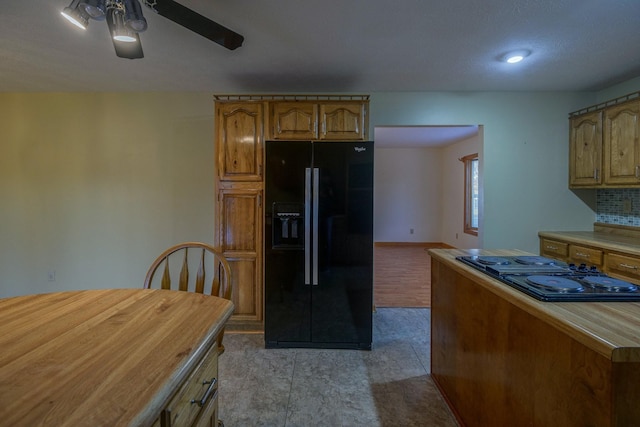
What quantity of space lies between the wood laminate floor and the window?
3.60 feet

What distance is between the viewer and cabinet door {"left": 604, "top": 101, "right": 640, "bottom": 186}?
8.06 ft

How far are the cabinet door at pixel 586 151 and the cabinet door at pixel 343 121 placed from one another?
2184mm

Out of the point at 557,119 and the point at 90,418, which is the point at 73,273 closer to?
the point at 90,418

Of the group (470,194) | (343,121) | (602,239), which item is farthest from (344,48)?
(470,194)

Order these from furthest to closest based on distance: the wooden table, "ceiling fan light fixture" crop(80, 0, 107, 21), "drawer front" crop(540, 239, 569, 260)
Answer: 1. "drawer front" crop(540, 239, 569, 260)
2. "ceiling fan light fixture" crop(80, 0, 107, 21)
3. the wooden table

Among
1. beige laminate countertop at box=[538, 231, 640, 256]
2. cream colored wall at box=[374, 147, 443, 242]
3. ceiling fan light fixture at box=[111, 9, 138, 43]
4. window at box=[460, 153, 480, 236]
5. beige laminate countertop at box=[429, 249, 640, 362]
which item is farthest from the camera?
cream colored wall at box=[374, 147, 443, 242]

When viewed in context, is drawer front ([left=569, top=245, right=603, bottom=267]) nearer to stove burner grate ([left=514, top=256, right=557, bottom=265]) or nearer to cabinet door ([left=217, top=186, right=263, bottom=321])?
stove burner grate ([left=514, top=256, right=557, bottom=265])

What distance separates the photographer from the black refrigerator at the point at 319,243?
2453 mm

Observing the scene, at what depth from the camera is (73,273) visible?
10.8ft

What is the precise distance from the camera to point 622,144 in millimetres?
2557

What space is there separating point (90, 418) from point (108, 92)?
11.9 ft

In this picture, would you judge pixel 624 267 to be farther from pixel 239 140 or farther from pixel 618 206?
pixel 239 140

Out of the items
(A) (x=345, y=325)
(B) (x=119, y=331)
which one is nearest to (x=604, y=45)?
(A) (x=345, y=325)

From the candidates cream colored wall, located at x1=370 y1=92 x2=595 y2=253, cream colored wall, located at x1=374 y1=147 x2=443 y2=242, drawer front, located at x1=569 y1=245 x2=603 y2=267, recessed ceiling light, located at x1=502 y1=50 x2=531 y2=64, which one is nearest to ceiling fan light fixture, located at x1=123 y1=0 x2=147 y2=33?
cream colored wall, located at x1=370 y1=92 x2=595 y2=253
